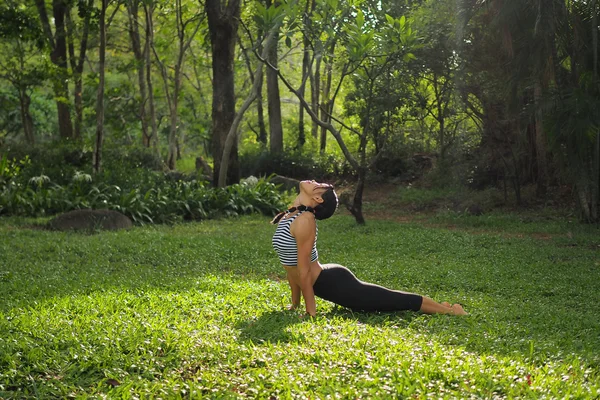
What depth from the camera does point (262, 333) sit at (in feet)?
18.9

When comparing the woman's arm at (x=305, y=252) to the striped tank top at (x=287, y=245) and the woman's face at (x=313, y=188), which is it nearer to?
the striped tank top at (x=287, y=245)

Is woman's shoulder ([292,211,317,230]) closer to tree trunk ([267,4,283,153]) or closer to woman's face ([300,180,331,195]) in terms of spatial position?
woman's face ([300,180,331,195])

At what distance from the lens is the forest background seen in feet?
44.2

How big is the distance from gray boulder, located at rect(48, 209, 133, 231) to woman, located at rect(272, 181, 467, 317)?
→ 7816 mm

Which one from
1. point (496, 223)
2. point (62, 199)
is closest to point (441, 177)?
point (496, 223)

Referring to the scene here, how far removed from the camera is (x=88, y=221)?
44.8 ft

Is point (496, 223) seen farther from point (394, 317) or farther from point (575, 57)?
point (394, 317)

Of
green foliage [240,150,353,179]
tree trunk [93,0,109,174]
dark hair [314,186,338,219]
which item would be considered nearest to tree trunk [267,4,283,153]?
green foliage [240,150,353,179]

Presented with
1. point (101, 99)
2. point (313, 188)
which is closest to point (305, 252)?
point (313, 188)

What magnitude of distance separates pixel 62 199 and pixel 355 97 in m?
12.3

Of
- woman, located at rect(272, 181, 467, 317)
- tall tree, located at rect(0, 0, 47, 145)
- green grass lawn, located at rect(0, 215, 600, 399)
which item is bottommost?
green grass lawn, located at rect(0, 215, 600, 399)

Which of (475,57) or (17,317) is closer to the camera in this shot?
(17,317)

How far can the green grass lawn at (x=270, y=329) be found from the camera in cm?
459

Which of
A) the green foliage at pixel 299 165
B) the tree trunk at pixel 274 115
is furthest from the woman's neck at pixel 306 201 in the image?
the tree trunk at pixel 274 115
